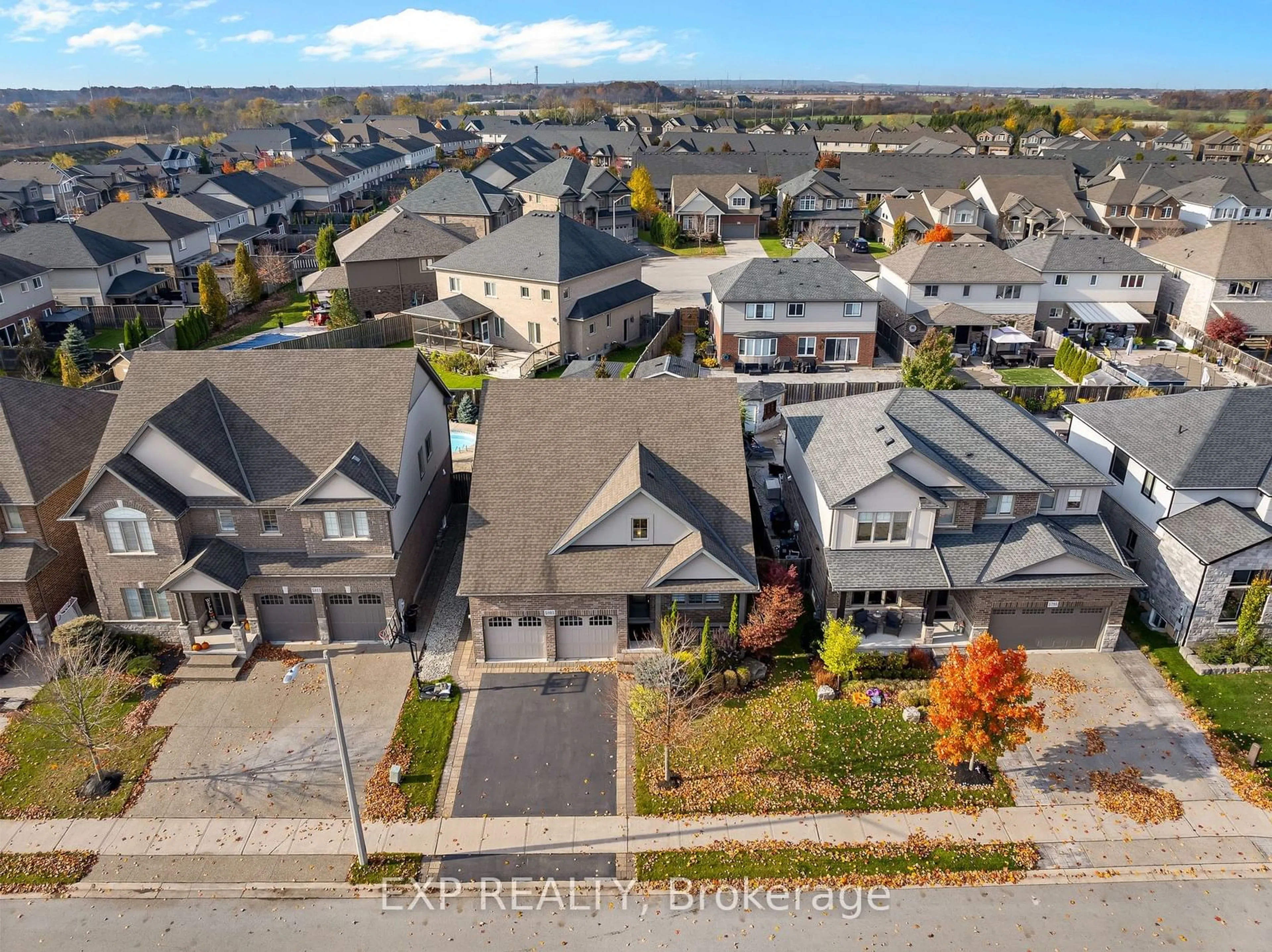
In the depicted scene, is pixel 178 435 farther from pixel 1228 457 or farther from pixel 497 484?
pixel 1228 457

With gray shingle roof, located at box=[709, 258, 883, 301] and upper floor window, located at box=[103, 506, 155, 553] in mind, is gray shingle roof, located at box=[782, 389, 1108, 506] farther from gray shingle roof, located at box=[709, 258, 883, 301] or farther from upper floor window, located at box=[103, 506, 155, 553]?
upper floor window, located at box=[103, 506, 155, 553]

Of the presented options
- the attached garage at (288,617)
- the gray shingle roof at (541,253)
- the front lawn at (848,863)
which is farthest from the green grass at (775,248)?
the front lawn at (848,863)

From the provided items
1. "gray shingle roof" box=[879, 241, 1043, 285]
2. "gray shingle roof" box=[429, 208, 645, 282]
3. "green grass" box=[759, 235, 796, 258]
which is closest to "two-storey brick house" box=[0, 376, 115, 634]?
"gray shingle roof" box=[429, 208, 645, 282]

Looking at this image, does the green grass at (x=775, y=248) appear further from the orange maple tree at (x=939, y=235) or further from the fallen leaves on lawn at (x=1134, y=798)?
the fallen leaves on lawn at (x=1134, y=798)

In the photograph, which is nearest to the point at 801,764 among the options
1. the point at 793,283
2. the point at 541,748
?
the point at 541,748

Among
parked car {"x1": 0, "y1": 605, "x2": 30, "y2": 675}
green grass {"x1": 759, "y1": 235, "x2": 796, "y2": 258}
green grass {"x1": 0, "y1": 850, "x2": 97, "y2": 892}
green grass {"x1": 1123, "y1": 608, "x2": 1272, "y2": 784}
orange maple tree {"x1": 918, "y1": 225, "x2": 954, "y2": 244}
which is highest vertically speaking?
orange maple tree {"x1": 918, "y1": 225, "x2": 954, "y2": 244}

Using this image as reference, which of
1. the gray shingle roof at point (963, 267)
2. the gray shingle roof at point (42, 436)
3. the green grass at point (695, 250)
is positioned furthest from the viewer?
the green grass at point (695, 250)
